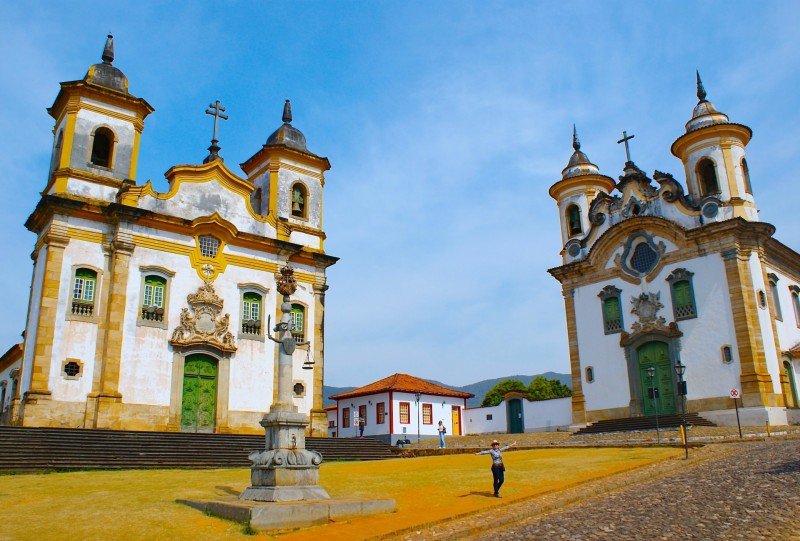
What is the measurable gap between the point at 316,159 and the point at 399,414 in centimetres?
1768

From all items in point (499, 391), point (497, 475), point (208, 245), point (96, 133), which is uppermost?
point (96, 133)

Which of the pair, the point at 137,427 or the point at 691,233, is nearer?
the point at 137,427

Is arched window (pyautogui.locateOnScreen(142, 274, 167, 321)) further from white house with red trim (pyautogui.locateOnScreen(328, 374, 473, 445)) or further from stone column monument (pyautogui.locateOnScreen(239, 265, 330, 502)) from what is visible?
white house with red trim (pyautogui.locateOnScreen(328, 374, 473, 445))

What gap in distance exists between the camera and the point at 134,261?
74.0 ft

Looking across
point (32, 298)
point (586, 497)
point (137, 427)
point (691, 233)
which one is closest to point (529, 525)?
point (586, 497)

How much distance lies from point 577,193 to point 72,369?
23.6 meters

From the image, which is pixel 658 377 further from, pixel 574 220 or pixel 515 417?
pixel 574 220

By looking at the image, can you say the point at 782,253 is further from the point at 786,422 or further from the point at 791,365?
the point at 786,422

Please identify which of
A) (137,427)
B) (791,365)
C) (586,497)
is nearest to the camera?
(586,497)

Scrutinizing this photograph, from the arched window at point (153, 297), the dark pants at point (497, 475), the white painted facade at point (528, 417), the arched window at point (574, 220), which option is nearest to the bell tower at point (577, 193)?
the arched window at point (574, 220)

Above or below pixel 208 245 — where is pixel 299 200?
above

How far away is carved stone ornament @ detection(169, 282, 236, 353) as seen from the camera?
22.9m

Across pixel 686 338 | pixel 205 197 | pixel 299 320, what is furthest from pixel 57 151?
pixel 686 338

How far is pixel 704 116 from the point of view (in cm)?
2872
